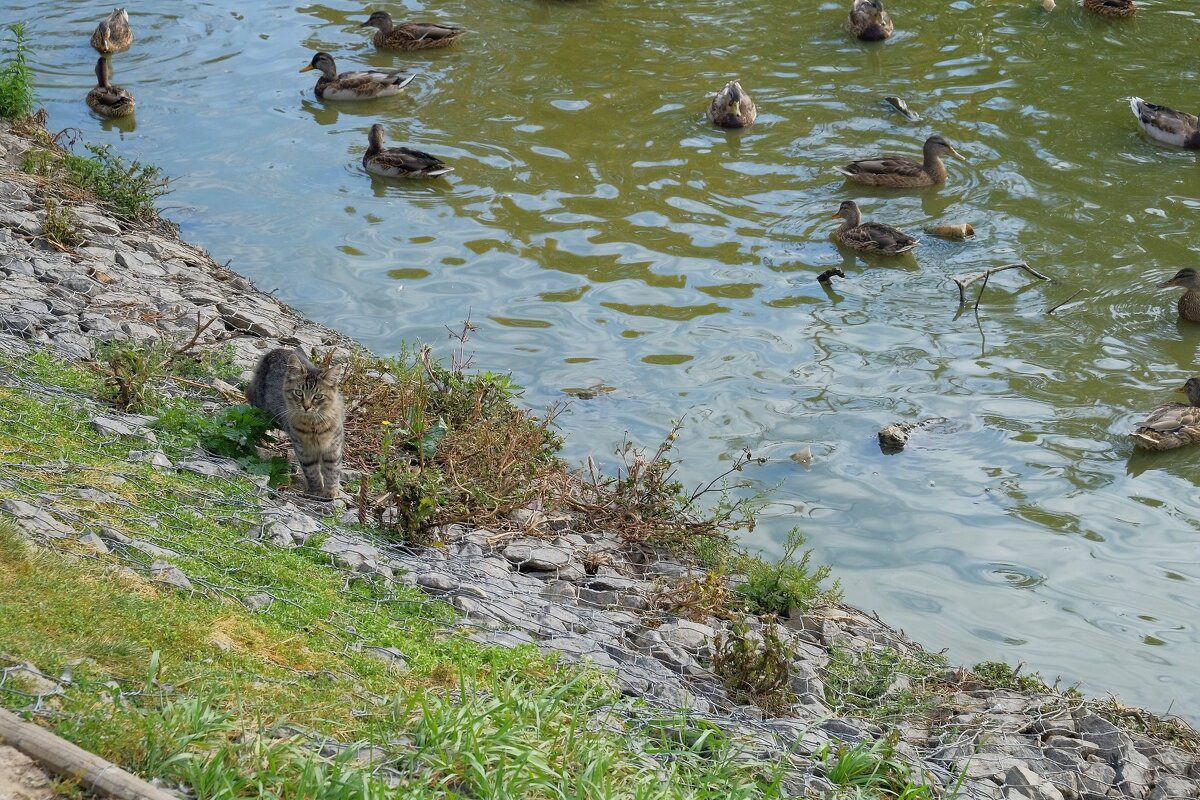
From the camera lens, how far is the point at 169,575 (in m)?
5.85

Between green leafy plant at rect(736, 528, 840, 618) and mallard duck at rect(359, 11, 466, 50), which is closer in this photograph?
green leafy plant at rect(736, 528, 840, 618)

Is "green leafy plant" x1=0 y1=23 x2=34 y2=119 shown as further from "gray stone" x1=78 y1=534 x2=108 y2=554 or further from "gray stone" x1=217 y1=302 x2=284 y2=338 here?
"gray stone" x1=78 y1=534 x2=108 y2=554

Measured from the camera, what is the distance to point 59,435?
715 centimetres

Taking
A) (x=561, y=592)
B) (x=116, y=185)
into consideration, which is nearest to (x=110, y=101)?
(x=116, y=185)

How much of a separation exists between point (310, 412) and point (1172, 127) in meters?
11.9

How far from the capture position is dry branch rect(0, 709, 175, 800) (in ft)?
13.2

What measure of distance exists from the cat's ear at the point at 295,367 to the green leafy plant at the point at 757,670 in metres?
2.94

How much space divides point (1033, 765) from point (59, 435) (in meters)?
5.59

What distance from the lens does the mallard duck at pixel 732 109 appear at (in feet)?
52.5

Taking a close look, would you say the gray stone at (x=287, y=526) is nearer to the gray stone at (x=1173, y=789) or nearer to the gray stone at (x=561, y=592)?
the gray stone at (x=561, y=592)

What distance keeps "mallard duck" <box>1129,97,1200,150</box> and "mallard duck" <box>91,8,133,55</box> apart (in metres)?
14.3

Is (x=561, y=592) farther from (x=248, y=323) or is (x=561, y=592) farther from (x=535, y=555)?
(x=248, y=323)

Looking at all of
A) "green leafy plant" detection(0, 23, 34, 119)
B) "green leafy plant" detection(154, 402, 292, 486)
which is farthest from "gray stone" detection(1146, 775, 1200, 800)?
"green leafy plant" detection(0, 23, 34, 119)

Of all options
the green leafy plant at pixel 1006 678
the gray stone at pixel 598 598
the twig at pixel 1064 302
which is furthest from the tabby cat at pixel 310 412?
the twig at pixel 1064 302
